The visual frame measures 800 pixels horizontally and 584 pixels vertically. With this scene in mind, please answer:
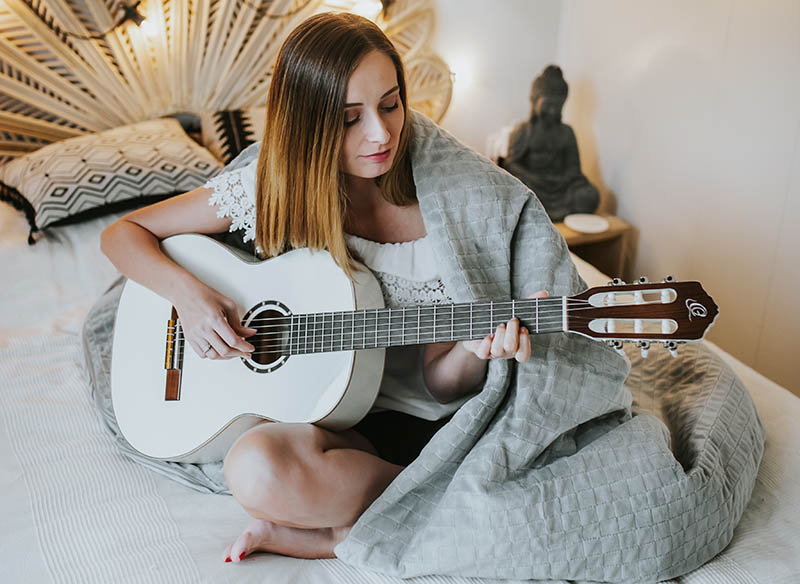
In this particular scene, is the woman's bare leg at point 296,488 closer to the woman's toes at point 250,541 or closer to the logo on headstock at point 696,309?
the woman's toes at point 250,541

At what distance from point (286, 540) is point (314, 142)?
60cm

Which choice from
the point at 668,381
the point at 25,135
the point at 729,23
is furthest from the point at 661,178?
the point at 25,135

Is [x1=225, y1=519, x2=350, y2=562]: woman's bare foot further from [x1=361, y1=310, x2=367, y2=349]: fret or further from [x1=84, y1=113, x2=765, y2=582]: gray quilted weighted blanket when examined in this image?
[x1=361, y1=310, x2=367, y2=349]: fret

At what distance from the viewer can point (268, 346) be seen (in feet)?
3.81

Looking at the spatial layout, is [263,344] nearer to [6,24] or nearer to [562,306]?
[562,306]

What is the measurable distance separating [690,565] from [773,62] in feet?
4.42

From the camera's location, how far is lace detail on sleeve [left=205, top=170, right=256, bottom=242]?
1248mm

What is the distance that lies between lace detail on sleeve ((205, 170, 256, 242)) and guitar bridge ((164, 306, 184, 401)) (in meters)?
0.19

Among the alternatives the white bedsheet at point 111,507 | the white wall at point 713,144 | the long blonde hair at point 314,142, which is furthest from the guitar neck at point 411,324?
the white wall at point 713,144

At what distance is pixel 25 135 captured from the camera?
201 centimetres

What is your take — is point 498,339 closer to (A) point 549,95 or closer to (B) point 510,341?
(B) point 510,341

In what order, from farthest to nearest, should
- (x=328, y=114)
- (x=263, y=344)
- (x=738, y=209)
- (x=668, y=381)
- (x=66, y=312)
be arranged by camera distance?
(x=738, y=209)
(x=66, y=312)
(x=668, y=381)
(x=263, y=344)
(x=328, y=114)

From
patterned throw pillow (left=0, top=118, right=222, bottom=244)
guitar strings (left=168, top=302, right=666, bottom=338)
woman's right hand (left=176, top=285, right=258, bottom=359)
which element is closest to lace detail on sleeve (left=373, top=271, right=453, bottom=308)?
guitar strings (left=168, top=302, right=666, bottom=338)

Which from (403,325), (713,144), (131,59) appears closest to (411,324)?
(403,325)
